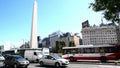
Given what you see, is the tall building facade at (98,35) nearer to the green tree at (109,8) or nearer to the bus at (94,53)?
the bus at (94,53)

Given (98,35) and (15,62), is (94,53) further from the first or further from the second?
(98,35)

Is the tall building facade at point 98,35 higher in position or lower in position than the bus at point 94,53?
higher

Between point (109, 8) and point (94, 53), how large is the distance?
2356 cm

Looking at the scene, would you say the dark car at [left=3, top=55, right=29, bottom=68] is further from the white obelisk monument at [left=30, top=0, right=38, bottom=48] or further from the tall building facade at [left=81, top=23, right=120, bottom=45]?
the tall building facade at [left=81, top=23, right=120, bottom=45]

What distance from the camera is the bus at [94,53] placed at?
32469 millimetres

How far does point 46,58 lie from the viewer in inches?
1027

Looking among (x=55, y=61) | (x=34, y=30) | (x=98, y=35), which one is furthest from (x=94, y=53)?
(x=98, y=35)

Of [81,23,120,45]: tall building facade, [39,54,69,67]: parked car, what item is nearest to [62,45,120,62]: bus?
[39,54,69,67]: parked car

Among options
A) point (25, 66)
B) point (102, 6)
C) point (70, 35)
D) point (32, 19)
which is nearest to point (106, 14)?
point (102, 6)

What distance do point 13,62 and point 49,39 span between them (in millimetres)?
141263

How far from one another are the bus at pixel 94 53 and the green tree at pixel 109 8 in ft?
66.4

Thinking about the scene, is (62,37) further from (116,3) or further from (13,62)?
(116,3)

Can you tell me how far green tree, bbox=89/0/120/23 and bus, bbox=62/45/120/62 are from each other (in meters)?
20.2

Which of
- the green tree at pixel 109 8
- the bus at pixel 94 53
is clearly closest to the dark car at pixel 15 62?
the bus at pixel 94 53
